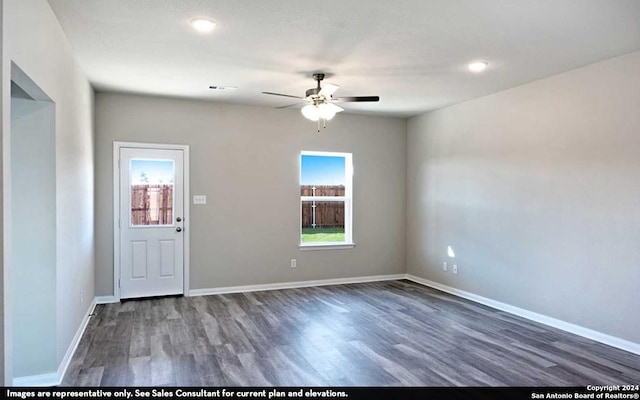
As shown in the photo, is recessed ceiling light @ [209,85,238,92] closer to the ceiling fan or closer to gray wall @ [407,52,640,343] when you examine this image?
the ceiling fan

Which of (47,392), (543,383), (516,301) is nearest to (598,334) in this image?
(516,301)

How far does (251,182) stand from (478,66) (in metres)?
3.37

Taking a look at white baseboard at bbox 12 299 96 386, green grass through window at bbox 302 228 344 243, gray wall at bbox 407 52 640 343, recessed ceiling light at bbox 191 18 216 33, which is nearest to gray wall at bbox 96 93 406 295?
green grass through window at bbox 302 228 344 243

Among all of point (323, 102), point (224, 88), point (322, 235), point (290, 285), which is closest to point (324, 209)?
point (322, 235)

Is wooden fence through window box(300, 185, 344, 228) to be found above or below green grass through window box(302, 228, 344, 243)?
above

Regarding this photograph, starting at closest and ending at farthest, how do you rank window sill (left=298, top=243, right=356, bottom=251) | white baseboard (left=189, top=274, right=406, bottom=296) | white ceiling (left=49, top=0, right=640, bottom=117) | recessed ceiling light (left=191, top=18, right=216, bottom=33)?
1. white ceiling (left=49, top=0, right=640, bottom=117)
2. recessed ceiling light (left=191, top=18, right=216, bottom=33)
3. white baseboard (left=189, top=274, right=406, bottom=296)
4. window sill (left=298, top=243, right=356, bottom=251)

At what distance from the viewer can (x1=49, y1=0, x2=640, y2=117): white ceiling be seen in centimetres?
284

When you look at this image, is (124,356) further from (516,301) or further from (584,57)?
(584,57)

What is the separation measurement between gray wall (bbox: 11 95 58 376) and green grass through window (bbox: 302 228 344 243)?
154 inches

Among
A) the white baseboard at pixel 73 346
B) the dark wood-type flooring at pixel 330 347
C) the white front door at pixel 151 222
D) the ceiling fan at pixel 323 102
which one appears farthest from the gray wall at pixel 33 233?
the white front door at pixel 151 222

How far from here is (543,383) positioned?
Answer: 117 inches

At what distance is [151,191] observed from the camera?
5.53 metres

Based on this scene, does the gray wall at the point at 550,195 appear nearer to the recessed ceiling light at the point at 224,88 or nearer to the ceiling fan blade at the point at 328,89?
the ceiling fan blade at the point at 328,89

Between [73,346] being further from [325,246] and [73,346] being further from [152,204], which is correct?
[325,246]
